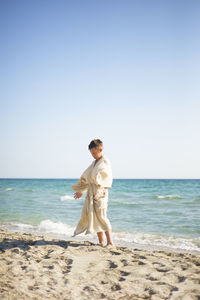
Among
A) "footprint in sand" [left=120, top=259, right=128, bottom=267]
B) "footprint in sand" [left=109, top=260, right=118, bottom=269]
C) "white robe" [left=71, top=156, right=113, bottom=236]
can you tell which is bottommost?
"footprint in sand" [left=109, top=260, right=118, bottom=269]

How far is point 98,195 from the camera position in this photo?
443 cm

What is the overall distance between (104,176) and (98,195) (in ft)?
1.18

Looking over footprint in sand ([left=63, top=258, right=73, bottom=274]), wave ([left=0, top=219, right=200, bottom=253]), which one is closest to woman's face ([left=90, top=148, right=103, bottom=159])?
footprint in sand ([left=63, top=258, right=73, bottom=274])

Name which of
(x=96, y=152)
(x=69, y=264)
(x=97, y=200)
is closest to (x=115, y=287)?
(x=69, y=264)

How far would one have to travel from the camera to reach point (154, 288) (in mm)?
2697

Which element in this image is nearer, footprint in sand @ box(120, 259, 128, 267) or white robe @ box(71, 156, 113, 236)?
footprint in sand @ box(120, 259, 128, 267)

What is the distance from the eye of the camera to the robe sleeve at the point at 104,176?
4.39m

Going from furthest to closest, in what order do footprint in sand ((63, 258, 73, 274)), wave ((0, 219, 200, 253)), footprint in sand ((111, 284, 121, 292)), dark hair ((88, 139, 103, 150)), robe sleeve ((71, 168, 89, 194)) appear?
wave ((0, 219, 200, 253))
robe sleeve ((71, 168, 89, 194))
dark hair ((88, 139, 103, 150))
footprint in sand ((63, 258, 73, 274))
footprint in sand ((111, 284, 121, 292))

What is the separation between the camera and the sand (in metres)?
2.59

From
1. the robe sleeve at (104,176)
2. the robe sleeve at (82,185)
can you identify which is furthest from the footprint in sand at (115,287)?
the robe sleeve at (82,185)

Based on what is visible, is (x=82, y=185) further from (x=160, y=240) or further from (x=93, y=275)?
(x=160, y=240)

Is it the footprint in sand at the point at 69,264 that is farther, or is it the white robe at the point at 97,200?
the white robe at the point at 97,200

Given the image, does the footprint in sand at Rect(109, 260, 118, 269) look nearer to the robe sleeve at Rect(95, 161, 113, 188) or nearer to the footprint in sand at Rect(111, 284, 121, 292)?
the footprint in sand at Rect(111, 284, 121, 292)

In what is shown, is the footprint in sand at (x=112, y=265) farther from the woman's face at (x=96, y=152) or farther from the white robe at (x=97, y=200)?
the woman's face at (x=96, y=152)
